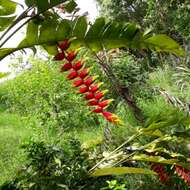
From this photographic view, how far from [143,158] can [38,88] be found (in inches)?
135

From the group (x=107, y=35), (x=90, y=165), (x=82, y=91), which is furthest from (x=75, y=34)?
(x=90, y=165)

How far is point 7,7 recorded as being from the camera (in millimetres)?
2594

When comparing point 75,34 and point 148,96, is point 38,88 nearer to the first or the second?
point 148,96

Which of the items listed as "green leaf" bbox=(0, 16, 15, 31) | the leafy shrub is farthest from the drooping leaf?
"green leaf" bbox=(0, 16, 15, 31)

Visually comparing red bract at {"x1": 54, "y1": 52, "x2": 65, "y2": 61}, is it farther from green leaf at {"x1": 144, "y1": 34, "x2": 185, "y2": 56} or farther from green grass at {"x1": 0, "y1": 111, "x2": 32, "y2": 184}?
green grass at {"x1": 0, "y1": 111, "x2": 32, "y2": 184}

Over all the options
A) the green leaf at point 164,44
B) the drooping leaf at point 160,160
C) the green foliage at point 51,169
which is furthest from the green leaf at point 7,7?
the drooping leaf at point 160,160

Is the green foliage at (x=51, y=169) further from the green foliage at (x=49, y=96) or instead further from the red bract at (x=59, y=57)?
the green foliage at (x=49, y=96)

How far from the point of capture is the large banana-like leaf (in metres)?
2.48

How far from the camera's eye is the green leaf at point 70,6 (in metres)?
2.56

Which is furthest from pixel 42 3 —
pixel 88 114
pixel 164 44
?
pixel 88 114

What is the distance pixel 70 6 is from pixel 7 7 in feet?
1.02

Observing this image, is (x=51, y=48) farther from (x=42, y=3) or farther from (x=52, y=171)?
(x=52, y=171)

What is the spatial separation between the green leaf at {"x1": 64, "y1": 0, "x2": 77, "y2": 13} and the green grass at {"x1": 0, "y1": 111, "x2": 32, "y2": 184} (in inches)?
112

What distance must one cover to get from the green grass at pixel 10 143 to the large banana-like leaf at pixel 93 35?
2.74m
